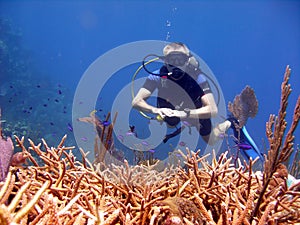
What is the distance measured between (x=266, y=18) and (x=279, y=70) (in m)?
20.0

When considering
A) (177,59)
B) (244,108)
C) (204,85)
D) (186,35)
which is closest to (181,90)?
(204,85)

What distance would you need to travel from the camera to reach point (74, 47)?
11075 cm

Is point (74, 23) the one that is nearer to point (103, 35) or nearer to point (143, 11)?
point (103, 35)

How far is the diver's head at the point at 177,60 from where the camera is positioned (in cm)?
539

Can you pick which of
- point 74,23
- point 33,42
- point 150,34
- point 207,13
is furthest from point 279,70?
point 74,23

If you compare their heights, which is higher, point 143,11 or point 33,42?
point 143,11

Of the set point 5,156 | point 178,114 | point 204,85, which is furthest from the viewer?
point 204,85

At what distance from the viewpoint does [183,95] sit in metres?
5.29

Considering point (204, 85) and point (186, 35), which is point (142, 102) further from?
point (186, 35)

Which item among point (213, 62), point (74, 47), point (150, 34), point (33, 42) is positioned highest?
point (150, 34)

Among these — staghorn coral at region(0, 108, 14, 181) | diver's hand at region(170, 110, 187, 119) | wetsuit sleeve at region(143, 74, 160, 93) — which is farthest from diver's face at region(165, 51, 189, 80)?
staghorn coral at region(0, 108, 14, 181)

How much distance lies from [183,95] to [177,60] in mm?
817

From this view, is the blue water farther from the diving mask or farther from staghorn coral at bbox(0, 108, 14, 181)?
staghorn coral at bbox(0, 108, 14, 181)

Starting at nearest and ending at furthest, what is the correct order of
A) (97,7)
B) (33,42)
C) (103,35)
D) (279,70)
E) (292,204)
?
(292,204), (33,42), (279,70), (97,7), (103,35)
